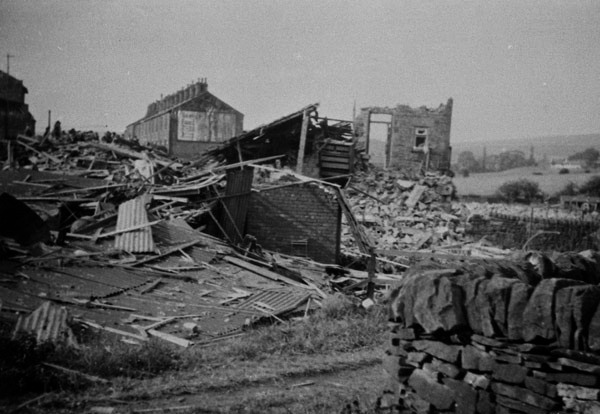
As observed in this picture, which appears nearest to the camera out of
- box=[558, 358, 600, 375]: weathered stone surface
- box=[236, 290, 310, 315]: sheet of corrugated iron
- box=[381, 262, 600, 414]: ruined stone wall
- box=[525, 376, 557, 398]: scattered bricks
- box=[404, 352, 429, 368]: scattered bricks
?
box=[558, 358, 600, 375]: weathered stone surface

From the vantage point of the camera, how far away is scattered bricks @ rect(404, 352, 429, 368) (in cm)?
461

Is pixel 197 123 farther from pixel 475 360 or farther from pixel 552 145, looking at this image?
pixel 552 145

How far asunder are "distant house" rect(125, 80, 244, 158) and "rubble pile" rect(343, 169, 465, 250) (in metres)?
20.4

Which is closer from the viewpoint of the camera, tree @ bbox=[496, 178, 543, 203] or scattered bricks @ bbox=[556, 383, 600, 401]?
scattered bricks @ bbox=[556, 383, 600, 401]

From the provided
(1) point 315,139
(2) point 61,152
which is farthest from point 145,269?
(2) point 61,152

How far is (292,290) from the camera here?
Result: 386 inches

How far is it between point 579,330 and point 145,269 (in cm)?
820

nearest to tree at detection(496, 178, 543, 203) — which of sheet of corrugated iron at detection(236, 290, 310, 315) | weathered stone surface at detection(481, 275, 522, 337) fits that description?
sheet of corrugated iron at detection(236, 290, 310, 315)

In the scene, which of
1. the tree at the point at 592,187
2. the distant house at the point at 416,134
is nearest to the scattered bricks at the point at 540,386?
the distant house at the point at 416,134

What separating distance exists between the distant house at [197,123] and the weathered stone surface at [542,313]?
131 feet

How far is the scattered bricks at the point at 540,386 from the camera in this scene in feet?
11.9

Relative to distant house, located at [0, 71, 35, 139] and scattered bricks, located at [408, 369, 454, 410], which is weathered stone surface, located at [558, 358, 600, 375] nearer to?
scattered bricks, located at [408, 369, 454, 410]

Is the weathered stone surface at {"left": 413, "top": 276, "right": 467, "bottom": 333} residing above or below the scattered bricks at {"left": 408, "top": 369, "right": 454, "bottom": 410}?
above

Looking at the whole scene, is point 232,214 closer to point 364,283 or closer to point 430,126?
point 364,283
